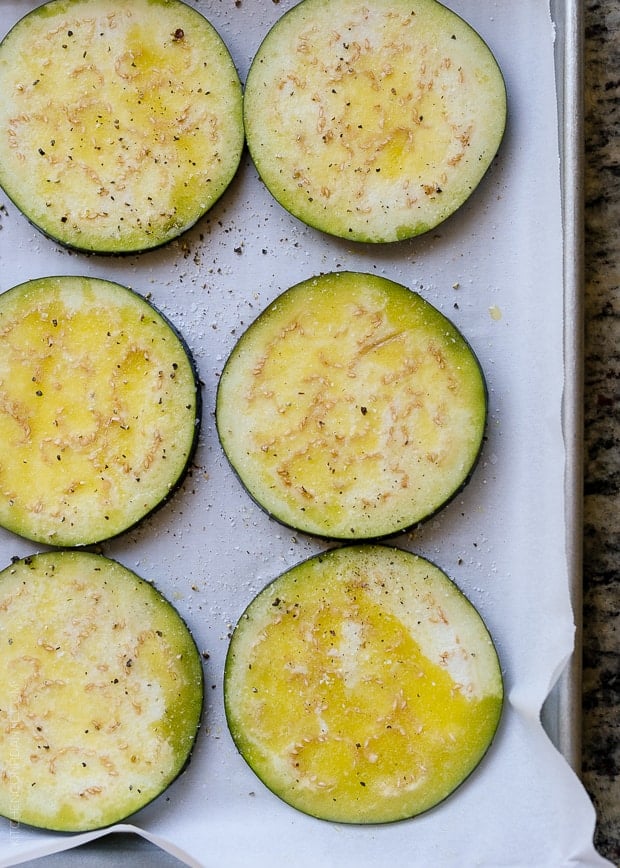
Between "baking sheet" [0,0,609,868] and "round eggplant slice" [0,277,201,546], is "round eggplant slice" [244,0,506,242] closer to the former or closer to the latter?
"baking sheet" [0,0,609,868]

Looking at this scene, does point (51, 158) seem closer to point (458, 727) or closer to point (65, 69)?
point (65, 69)

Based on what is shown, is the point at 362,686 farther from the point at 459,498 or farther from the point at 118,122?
the point at 118,122

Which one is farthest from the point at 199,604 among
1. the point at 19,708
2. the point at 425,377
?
the point at 425,377

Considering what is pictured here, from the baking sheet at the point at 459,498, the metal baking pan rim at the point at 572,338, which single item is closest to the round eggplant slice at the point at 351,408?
the baking sheet at the point at 459,498

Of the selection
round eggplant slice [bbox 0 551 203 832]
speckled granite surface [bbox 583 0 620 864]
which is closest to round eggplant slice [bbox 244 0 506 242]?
speckled granite surface [bbox 583 0 620 864]

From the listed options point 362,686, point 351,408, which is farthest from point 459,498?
point 362,686
